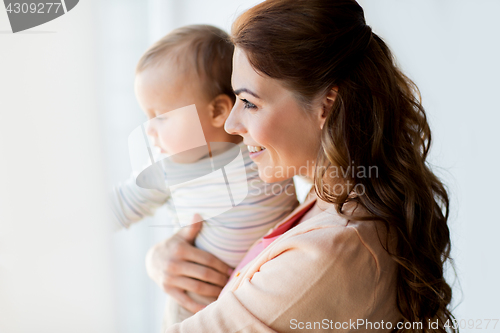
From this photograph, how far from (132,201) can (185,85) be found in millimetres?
329

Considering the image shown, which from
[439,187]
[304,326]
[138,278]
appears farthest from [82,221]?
[439,187]

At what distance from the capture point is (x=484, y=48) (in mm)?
1179

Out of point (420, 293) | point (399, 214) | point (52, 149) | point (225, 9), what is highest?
point (225, 9)

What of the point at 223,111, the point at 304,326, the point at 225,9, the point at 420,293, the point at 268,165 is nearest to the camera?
the point at 304,326

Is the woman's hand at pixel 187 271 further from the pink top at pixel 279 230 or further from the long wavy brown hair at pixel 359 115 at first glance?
the long wavy brown hair at pixel 359 115

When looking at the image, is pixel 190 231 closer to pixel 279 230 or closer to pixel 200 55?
pixel 279 230

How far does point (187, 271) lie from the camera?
3.33ft

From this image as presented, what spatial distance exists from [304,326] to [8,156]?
1.95 feet

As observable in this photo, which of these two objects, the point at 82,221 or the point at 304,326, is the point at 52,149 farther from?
the point at 304,326

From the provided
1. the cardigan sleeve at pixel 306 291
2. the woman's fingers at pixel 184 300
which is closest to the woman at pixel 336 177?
the cardigan sleeve at pixel 306 291

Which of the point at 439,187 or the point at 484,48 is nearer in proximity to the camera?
the point at 439,187

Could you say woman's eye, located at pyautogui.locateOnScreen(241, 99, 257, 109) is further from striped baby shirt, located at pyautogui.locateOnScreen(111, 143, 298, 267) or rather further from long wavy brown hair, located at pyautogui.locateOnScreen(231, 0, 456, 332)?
striped baby shirt, located at pyautogui.locateOnScreen(111, 143, 298, 267)

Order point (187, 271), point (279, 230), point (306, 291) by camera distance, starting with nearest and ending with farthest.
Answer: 1. point (306, 291)
2. point (279, 230)
3. point (187, 271)

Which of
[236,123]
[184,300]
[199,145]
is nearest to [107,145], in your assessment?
[199,145]
